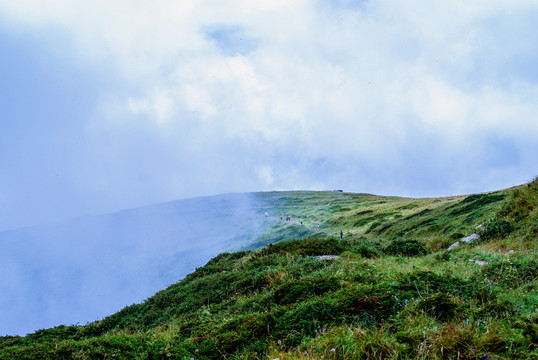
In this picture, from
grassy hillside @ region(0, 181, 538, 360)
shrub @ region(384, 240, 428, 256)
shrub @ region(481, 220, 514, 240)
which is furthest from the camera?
shrub @ region(384, 240, 428, 256)

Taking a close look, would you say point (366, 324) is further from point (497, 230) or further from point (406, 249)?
point (497, 230)

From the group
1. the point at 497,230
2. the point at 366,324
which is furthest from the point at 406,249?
the point at 366,324

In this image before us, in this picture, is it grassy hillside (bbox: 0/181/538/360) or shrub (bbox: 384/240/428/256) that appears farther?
shrub (bbox: 384/240/428/256)

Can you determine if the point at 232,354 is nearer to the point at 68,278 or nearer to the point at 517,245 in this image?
the point at 517,245

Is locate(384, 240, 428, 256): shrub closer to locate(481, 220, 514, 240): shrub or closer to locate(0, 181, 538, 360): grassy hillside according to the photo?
locate(481, 220, 514, 240): shrub

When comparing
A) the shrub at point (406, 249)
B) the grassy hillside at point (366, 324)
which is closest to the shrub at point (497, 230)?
the shrub at point (406, 249)

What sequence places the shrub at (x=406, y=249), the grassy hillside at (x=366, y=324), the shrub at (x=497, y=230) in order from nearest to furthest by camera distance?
1. the grassy hillside at (x=366, y=324)
2. the shrub at (x=497, y=230)
3. the shrub at (x=406, y=249)

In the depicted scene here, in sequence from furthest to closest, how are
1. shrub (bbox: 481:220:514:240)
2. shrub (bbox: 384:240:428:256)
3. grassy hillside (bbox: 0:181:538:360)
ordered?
shrub (bbox: 384:240:428:256) → shrub (bbox: 481:220:514:240) → grassy hillside (bbox: 0:181:538:360)

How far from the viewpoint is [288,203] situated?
136250 mm

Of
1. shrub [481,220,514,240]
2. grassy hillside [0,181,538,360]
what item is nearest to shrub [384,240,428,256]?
shrub [481,220,514,240]

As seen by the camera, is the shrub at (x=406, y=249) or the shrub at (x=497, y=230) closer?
the shrub at (x=497, y=230)

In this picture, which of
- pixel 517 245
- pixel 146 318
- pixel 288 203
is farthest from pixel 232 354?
pixel 288 203

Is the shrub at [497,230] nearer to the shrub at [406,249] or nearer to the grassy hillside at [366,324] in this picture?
the shrub at [406,249]

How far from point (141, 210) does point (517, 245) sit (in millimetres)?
167542
